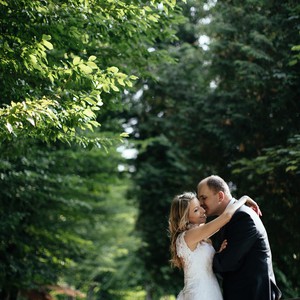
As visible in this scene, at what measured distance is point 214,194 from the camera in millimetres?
4848

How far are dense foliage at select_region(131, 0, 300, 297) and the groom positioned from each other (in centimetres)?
341

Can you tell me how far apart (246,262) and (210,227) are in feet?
1.49

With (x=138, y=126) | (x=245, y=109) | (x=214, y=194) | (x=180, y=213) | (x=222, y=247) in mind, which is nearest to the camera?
(x=222, y=247)

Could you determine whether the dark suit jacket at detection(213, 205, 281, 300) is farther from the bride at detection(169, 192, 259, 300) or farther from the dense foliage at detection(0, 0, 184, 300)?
the dense foliage at detection(0, 0, 184, 300)

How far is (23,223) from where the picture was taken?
43.7ft

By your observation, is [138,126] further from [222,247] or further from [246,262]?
[246,262]

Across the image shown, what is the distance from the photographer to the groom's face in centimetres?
485

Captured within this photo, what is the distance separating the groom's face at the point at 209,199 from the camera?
15.9 feet

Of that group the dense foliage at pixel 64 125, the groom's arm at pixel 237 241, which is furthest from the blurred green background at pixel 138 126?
the groom's arm at pixel 237 241

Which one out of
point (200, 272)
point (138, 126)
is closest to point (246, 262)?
point (200, 272)

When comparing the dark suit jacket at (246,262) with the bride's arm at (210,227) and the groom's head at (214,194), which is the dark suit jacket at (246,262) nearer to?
the bride's arm at (210,227)

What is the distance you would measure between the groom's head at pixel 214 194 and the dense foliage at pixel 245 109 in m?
3.15

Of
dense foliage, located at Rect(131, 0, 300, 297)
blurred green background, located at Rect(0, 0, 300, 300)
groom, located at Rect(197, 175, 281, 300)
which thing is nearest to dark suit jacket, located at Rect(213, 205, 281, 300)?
groom, located at Rect(197, 175, 281, 300)

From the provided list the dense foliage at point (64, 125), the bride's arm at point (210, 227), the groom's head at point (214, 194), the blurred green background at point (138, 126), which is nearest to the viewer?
the bride's arm at point (210, 227)
